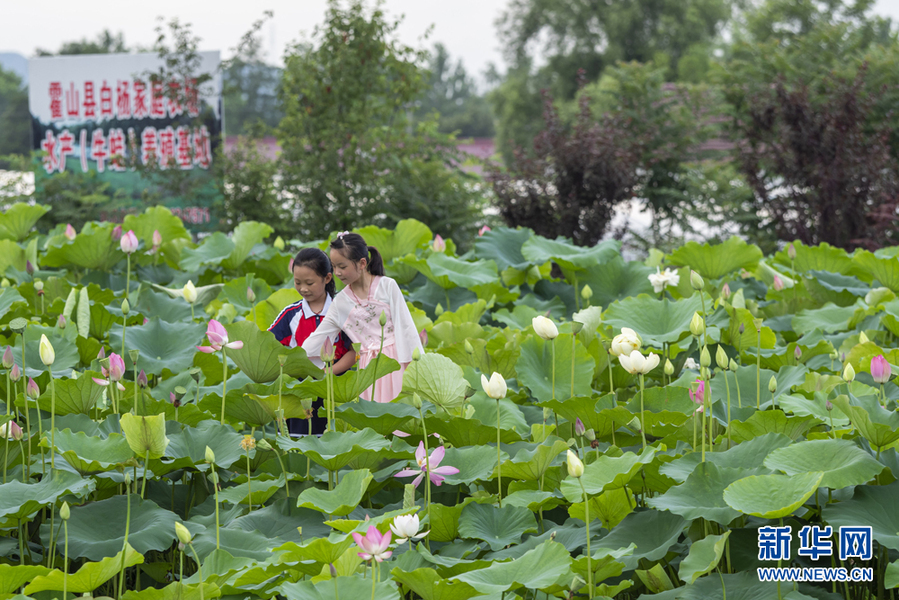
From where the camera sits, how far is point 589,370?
217cm

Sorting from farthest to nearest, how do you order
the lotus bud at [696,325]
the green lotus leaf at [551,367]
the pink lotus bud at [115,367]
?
the green lotus leaf at [551,367]
the pink lotus bud at [115,367]
the lotus bud at [696,325]

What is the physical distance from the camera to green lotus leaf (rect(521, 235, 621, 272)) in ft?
10.7

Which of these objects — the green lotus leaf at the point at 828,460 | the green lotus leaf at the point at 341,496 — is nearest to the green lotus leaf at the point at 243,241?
the green lotus leaf at the point at 341,496

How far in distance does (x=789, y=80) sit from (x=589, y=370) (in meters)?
9.99

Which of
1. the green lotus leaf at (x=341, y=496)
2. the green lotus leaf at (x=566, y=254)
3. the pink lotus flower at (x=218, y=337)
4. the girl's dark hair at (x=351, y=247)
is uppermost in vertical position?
the girl's dark hair at (x=351, y=247)

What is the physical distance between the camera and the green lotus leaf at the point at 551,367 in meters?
2.16

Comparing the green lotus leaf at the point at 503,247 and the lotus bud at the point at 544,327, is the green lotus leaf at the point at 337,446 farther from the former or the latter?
the green lotus leaf at the point at 503,247

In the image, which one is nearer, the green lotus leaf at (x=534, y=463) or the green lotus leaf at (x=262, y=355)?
the green lotus leaf at (x=534, y=463)

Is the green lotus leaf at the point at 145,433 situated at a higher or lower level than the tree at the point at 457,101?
lower

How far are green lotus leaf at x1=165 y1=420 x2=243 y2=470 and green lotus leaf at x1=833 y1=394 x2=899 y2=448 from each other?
1296mm

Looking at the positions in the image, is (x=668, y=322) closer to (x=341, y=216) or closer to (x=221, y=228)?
(x=341, y=216)

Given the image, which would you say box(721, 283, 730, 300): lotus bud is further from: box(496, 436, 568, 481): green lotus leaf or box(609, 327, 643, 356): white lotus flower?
box(496, 436, 568, 481): green lotus leaf

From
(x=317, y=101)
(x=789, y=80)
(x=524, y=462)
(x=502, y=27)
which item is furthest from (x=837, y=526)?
(x=502, y=27)

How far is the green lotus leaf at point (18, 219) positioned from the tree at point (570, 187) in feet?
13.8
